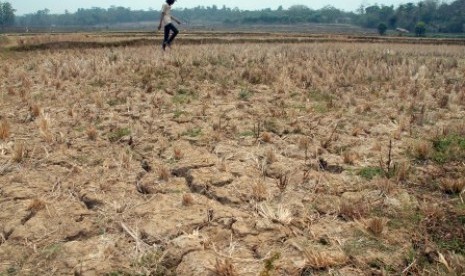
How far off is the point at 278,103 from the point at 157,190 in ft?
12.3

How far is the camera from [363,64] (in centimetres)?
1119

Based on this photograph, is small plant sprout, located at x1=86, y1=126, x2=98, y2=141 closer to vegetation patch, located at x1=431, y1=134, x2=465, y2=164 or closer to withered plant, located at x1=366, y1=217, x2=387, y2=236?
withered plant, located at x1=366, y1=217, x2=387, y2=236

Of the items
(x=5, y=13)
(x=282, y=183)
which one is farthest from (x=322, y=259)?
(x=5, y=13)

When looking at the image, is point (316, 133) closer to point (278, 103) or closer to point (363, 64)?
point (278, 103)

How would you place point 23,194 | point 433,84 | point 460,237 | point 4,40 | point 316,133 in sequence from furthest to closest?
point 4,40 → point 433,84 → point 316,133 → point 23,194 → point 460,237

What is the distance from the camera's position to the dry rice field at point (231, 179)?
3.55 meters

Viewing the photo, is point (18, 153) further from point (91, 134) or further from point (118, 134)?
point (118, 134)

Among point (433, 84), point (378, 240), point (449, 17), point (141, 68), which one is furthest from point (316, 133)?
point (449, 17)

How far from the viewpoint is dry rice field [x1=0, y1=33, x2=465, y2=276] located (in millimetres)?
3553

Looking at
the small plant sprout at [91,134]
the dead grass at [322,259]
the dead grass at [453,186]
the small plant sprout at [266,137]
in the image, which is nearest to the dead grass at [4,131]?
the small plant sprout at [91,134]

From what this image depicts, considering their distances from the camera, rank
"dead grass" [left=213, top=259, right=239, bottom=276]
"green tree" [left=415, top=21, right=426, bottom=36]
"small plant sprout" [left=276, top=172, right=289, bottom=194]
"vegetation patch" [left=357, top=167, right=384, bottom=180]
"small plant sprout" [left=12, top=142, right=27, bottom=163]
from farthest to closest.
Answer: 1. "green tree" [left=415, top=21, right=426, bottom=36]
2. "small plant sprout" [left=12, top=142, right=27, bottom=163]
3. "vegetation patch" [left=357, top=167, right=384, bottom=180]
4. "small plant sprout" [left=276, top=172, right=289, bottom=194]
5. "dead grass" [left=213, top=259, right=239, bottom=276]

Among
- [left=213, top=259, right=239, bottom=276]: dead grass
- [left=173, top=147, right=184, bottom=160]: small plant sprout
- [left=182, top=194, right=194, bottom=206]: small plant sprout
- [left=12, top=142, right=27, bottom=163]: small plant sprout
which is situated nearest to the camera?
[left=213, top=259, right=239, bottom=276]: dead grass

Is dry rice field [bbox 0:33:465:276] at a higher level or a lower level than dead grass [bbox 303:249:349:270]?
higher

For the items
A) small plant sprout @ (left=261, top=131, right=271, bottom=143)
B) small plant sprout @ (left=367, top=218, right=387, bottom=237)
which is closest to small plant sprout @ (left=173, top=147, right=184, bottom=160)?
small plant sprout @ (left=261, top=131, right=271, bottom=143)
